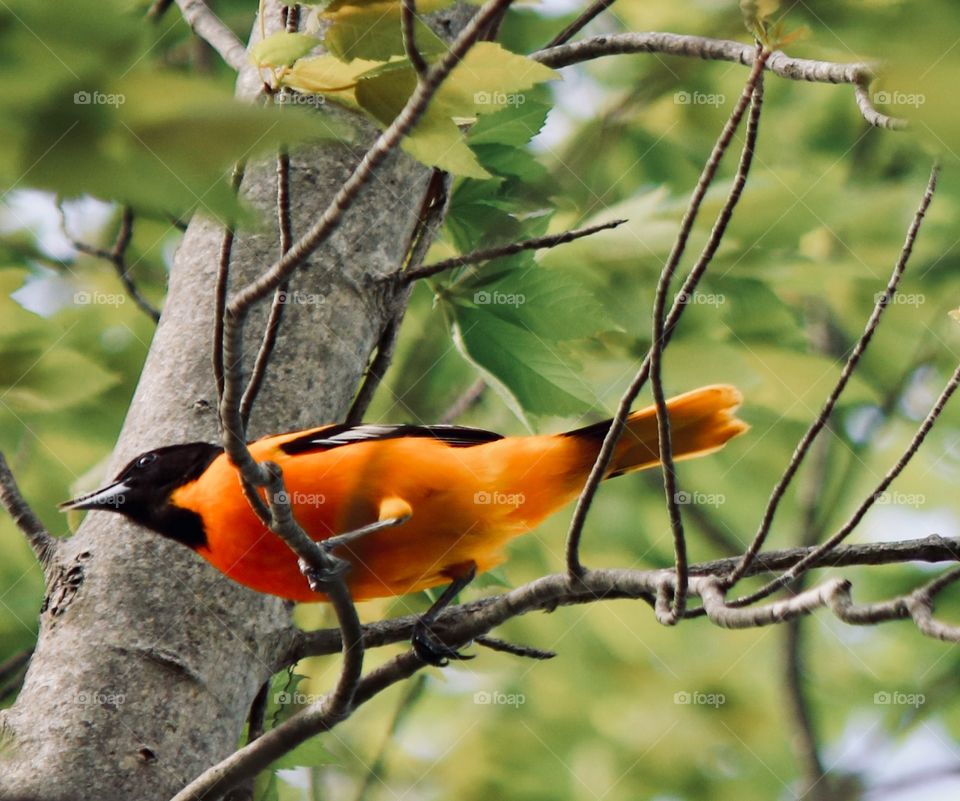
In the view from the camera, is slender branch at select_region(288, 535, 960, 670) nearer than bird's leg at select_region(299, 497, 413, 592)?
Yes

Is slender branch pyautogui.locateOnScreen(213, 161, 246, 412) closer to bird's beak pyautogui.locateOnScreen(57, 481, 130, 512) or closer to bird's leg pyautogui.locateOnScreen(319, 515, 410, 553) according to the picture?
bird's leg pyautogui.locateOnScreen(319, 515, 410, 553)

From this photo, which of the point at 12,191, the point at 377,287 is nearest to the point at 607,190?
the point at 377,287

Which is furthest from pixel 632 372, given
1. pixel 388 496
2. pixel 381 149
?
pixel 381 149

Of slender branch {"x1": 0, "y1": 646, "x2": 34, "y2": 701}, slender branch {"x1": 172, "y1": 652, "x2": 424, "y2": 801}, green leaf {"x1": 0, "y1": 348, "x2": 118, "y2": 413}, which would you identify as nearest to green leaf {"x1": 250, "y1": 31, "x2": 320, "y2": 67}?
slender branch {"x1": 172, "y1": 652, "x2": 424, "y2": 801}

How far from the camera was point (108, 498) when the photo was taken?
267 centimetres

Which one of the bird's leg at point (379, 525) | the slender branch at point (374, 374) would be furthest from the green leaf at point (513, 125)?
the bird's leg at point (379, 525)

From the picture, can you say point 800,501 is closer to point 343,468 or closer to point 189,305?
point 343,468

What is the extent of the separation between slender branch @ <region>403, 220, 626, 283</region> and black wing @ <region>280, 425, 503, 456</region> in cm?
46

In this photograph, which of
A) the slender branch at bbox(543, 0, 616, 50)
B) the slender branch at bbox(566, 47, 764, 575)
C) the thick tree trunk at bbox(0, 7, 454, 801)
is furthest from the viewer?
the slender branch at bbox(543, 0, 616, 50)

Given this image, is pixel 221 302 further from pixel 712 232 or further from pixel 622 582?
pixel 622 582

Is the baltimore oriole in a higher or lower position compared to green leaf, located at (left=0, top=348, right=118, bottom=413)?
lower

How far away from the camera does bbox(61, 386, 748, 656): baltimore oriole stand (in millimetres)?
2695

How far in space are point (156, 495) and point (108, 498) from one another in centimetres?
13

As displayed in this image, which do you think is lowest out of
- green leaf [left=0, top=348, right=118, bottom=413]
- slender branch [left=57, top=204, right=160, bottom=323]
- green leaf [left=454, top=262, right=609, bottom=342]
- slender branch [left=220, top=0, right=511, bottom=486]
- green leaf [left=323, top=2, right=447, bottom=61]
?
slender branch [left=220, top=0, right=511, bottom=486]
